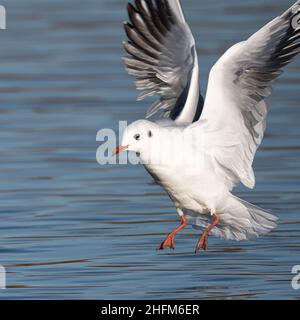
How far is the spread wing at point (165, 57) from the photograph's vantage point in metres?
10.3

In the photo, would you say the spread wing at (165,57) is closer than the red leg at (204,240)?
Yes

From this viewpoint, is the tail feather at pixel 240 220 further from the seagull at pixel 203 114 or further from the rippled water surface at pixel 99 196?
the rippled water surface at pixel 99 196

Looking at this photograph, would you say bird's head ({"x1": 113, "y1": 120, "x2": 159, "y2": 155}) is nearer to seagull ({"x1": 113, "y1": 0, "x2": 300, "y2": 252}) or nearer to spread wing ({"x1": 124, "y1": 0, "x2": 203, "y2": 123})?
seagull ({"x1": 113, "y1": 0, "x2": 300, "y2": 252})

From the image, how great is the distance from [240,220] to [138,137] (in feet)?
5.02

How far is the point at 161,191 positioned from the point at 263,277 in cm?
292

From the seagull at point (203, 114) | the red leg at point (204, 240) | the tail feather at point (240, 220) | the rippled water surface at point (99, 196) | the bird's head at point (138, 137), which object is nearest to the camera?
the bird's head at point (138, 137)

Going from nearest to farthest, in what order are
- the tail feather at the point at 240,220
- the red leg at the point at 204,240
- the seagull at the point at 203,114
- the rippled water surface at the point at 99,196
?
the seagull at the point at 203,114 → the rippled water surface at the point at 99,196 → the red leg at the point at 204,240 → the tail feather at the point at 240,220

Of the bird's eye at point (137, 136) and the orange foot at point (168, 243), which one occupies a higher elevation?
the bird's eye at point (137, 136)

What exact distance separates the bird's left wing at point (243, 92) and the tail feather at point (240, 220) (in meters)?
0.20

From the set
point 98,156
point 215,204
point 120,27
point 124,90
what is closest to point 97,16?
point 120,27

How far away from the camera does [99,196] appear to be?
1288cm

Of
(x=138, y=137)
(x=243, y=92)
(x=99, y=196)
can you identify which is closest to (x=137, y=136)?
(x=138, y=137)

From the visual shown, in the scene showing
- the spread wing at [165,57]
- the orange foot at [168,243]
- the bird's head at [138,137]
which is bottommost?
the orange foot at [168,243]

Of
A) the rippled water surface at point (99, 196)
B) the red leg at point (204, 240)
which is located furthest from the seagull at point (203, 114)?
the rippled water surface at point (99, 196)
